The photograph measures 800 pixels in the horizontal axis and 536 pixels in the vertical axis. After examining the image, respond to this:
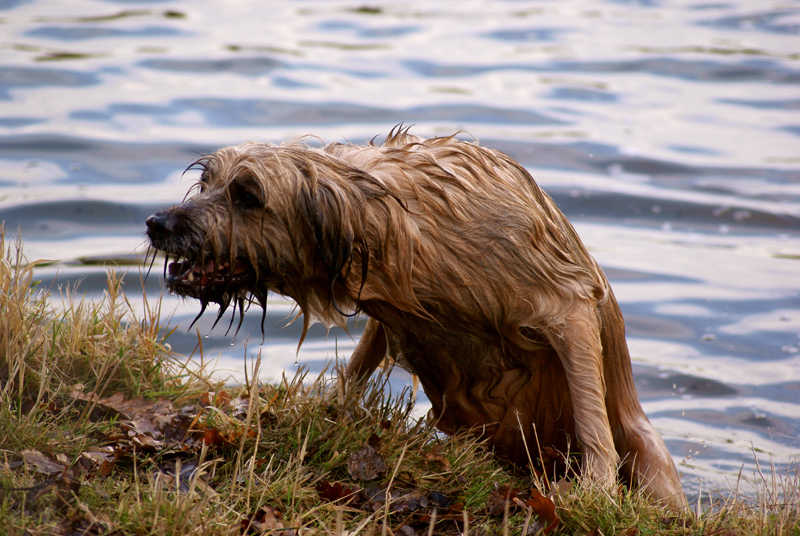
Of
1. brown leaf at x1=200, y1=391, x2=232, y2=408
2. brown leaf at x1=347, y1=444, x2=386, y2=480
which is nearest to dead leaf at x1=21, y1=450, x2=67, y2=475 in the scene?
brown leaf at x1=200, y1=391, x2=232, y2=408

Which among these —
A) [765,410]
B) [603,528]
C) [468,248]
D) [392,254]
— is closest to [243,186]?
[392,254]

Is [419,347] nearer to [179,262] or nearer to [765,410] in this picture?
[179,262]

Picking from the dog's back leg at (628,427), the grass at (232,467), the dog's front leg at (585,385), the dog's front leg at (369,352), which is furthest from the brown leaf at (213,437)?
the dog's back leg at (628,427)

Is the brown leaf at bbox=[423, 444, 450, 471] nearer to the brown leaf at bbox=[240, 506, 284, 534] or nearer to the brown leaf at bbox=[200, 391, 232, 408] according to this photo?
the brown leaf at bbox=[240, 506, 284, 534]

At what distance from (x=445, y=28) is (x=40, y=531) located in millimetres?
16549

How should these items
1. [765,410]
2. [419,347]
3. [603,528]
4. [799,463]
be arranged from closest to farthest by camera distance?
1. [603,528]
2. [419,347]
3. [799,463]
4. [765,410]

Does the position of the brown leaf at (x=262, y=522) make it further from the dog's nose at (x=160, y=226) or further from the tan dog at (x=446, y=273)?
the dog's nose at (x=160, y=226)

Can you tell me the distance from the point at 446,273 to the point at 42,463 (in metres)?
2.02

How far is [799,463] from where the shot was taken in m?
6.49

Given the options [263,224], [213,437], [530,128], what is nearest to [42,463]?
[213,437]

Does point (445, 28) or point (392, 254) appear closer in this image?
point (392, 254)

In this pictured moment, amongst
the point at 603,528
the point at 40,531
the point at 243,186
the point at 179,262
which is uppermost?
the point at 243,186

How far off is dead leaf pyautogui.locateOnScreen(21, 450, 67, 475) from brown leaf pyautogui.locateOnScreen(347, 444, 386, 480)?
1.30 m

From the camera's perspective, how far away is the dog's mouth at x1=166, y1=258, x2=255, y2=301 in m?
4.26
